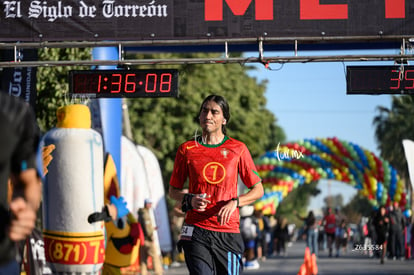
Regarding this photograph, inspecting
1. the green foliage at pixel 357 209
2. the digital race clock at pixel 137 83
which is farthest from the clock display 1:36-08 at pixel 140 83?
the green foliage at pixel 357 209

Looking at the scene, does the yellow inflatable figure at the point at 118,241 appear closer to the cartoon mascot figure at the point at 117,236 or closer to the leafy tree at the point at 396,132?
the cartoon mascot figure at the point at 117,236

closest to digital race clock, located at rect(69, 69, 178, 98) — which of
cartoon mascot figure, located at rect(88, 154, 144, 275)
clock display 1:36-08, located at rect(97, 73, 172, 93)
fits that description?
clock display 1:36-08, located at rect(97, 73, 172, 93)

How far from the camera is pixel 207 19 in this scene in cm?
1160

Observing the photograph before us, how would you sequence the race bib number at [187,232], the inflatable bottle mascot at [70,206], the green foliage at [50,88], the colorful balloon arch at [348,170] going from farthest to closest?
the colorful balloon arch at [348,170] < the green foliage at [50,88] < the inflatable bottle mascot at [70,206] < the race bib number at [187,232]

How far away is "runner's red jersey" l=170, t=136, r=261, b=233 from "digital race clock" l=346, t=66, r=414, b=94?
171 inches

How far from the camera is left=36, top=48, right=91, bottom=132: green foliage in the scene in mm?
17266

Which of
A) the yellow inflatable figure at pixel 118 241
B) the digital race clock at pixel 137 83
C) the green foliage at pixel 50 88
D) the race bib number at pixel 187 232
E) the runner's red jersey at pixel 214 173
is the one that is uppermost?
the green foliage at pixel 50 88

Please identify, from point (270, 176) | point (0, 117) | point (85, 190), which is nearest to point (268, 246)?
point (270, 176)

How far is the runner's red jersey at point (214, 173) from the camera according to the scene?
7.54m

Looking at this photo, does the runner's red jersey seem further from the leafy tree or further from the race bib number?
the leafy tree

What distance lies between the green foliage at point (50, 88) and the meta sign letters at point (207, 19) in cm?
529

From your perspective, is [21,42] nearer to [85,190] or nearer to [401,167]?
[85,190]

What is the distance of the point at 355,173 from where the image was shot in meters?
32.4

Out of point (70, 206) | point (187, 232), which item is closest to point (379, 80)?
point (70, 206)
